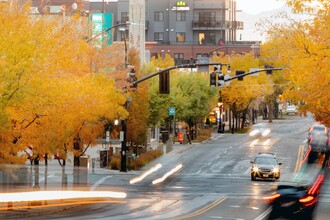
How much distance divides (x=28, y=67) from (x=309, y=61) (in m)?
15.2

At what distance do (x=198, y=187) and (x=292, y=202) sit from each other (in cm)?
2299

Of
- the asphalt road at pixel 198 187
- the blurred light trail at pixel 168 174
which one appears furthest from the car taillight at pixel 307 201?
the blurred light trail at pixel 168 174

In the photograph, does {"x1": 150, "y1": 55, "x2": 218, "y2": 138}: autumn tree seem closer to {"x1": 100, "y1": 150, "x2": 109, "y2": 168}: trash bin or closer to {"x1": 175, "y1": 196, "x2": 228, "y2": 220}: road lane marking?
{"x1": 100, "y1": 150, "x2": 109, "y2": 168}: trash bin

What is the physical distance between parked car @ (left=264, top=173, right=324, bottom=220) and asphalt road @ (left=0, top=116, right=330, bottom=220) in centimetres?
168

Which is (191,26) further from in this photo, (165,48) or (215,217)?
(215,217)

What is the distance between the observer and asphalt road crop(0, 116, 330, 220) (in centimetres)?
3919

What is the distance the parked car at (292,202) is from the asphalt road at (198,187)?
Answer: 168 cm

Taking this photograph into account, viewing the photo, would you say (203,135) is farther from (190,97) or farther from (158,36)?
(158,36)

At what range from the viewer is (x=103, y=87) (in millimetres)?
48875

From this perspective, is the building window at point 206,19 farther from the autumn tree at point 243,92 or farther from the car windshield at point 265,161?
the car windshield at point 265,161

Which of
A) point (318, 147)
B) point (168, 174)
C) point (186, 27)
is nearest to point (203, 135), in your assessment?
point (318, 147)

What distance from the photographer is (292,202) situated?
31.3 meters

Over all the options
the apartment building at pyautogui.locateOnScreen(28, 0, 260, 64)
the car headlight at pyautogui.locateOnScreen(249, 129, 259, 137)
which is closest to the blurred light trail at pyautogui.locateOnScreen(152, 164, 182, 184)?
the car headlight at pyautogui.locateOnScreen(249, 129, 259, 137)

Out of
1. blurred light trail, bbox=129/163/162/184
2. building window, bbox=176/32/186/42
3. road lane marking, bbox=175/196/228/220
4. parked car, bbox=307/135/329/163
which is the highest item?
building window, bbox=176/32/186/42
